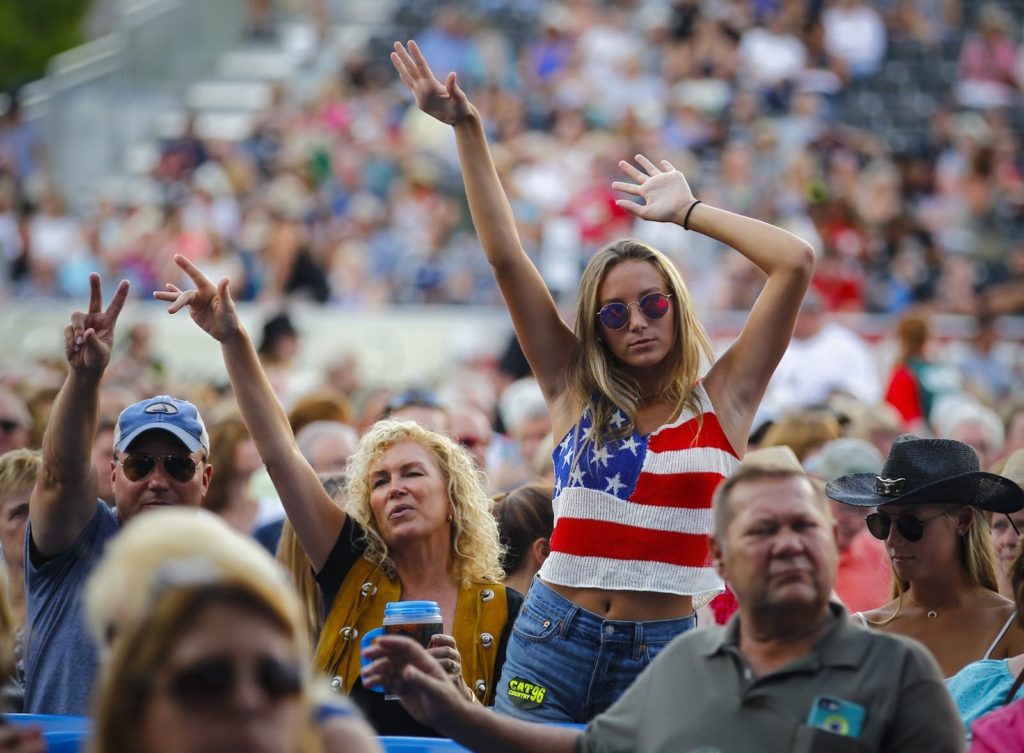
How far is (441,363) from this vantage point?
14.7 m

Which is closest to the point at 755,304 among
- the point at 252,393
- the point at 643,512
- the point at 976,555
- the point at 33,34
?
the point at 643,512

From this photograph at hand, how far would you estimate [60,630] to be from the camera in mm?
4641

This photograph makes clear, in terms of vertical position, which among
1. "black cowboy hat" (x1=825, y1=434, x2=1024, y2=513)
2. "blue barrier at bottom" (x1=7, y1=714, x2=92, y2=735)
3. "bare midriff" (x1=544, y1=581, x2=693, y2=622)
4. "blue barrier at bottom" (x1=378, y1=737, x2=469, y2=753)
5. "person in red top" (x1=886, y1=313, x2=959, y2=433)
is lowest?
"blue barrier at bottom" (x1=378, y1=737, x2=469, y2=753)

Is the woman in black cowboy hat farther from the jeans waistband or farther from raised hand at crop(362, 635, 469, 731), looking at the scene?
raised hand at crop(362, 635, 469, 731)

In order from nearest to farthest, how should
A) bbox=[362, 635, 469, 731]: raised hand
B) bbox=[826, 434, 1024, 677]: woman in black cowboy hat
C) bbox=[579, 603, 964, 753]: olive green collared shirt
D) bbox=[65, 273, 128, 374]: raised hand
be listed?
bbox=[579, 603, 964, 753]: olive green collared shirt → bbox=[362, 635, 469, 731]: raised hand → bbox=[65, 273, 128, 374]: raised hand → bbox=[826, 434, 1024, 677]: woman in black cowboy hat

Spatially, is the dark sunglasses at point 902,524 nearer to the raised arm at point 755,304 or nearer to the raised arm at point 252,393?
the raised arm at point 755,304

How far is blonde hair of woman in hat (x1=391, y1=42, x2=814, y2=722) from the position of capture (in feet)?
14.5

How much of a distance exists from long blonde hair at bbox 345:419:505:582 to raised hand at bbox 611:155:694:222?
3.54 ft

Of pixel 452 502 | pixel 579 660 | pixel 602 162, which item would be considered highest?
pixel 602 162

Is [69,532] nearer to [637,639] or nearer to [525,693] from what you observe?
[525,693]

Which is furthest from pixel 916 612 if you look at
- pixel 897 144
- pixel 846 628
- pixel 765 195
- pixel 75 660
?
pixel 897 144

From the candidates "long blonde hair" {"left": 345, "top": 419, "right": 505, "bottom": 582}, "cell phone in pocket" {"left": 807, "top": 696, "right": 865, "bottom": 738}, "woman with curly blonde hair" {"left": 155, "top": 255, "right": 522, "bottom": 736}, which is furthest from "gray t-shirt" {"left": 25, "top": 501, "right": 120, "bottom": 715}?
"cell phone in pocket" {"left": 807, "top": 696, "right": 865, "bottom": 738}

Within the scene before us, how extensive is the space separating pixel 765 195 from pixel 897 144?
9.79 feet

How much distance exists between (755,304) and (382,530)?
4.75ft
